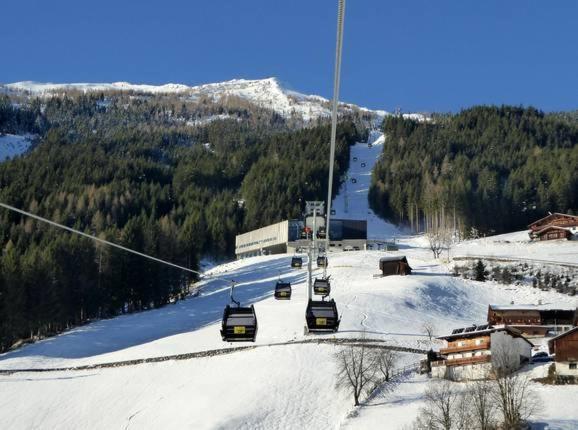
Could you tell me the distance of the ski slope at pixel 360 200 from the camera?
150375mm

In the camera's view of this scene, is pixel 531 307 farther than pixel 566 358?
Yes

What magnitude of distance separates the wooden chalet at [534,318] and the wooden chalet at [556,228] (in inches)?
1867

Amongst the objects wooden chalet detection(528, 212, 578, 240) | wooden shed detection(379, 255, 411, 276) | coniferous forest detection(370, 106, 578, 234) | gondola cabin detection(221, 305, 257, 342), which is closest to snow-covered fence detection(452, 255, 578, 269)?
wooden shed detection(379, 255, 411, 276)

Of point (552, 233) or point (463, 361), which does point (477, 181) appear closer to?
point (552, 233)

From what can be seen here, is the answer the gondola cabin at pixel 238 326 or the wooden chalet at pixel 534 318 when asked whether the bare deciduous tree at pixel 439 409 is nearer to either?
the gondola cabin at pixel 238 326

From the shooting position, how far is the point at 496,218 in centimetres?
14238

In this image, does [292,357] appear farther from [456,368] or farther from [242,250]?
[242,250]

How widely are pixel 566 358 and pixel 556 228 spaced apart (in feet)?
234

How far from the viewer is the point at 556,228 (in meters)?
116

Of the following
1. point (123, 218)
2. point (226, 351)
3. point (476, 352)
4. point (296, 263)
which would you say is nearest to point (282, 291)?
point (226, 351)

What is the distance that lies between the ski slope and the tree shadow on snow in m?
48.1

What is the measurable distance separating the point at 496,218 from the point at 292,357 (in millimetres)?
96322

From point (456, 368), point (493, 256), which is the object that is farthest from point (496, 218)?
point (456, 368)

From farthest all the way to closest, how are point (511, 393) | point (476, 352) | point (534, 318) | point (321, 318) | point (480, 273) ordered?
point (480, 273)
point (534, 318)
point (476, 352)
point (511, 393)
point (321, 318)
